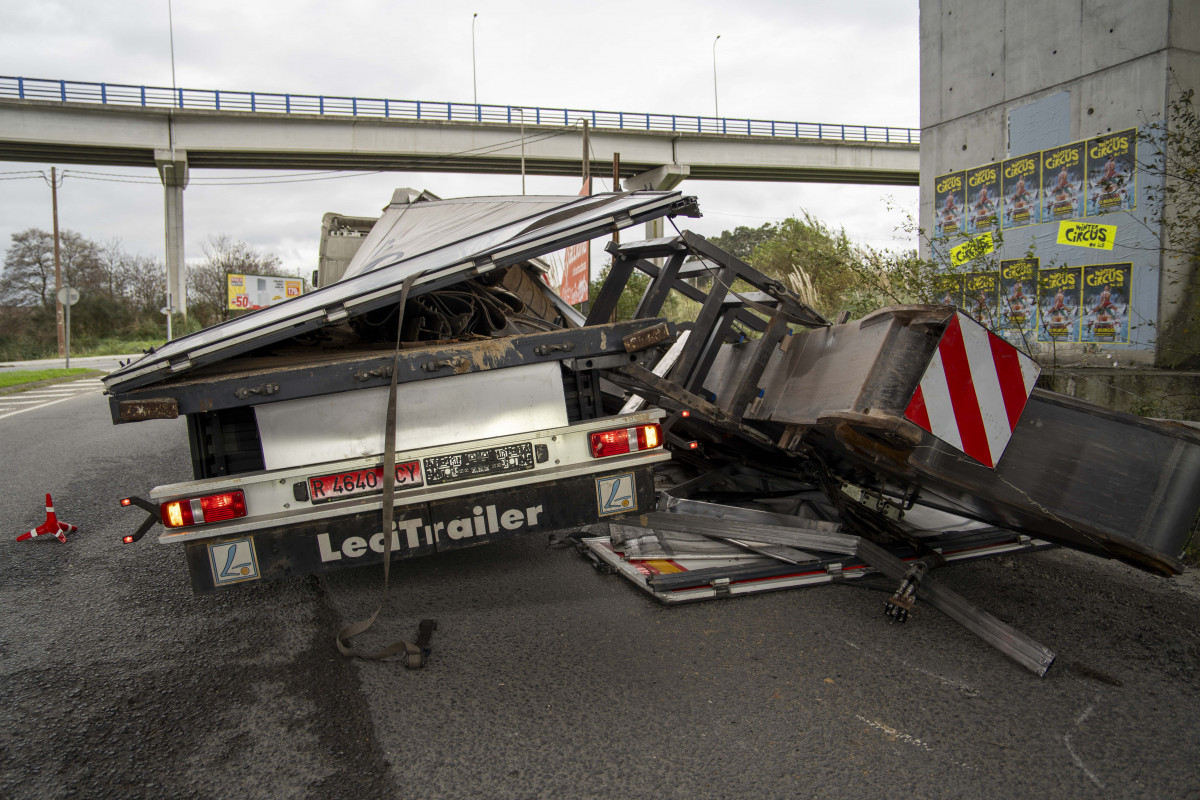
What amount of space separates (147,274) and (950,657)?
62.9 m

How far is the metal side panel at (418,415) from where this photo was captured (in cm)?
291

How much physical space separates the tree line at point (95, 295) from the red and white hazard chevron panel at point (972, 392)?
4604cm

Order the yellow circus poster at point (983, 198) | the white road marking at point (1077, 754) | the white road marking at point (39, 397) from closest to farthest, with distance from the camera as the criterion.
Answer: the white road marking at point (1077, 754)
the yellow circus poster at point (983, 198)
the white road marking at point (39, 397)

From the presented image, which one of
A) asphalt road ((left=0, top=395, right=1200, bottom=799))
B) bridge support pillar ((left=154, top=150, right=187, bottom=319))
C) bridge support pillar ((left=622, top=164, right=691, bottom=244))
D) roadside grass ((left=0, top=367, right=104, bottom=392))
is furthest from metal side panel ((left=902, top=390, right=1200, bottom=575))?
bridge support pillar ((left=154, top=150, right=187, bottom=319))

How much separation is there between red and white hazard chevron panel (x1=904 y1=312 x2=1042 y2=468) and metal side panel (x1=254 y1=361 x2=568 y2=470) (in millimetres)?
1526

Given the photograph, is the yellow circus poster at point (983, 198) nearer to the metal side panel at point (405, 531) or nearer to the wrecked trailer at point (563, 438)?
the wrecked trailer at point (563, 438)

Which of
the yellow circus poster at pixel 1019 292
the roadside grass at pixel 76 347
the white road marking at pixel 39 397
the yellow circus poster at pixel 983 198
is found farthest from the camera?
the roadside grass at pixel 76 347

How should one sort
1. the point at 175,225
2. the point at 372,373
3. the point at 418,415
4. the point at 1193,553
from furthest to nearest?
the point at 175,225 → the point at 1193,553 → the point at 418,415 → the point at 372,373

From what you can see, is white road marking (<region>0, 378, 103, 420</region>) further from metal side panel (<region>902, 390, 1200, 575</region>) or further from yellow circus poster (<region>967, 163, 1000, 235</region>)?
metal side panel (<region>902, 390, 1200, 575</region>)

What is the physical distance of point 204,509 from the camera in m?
2.79

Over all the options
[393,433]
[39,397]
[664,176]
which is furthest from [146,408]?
[664,176]

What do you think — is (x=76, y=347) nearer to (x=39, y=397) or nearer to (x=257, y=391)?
(x=39, y=397)

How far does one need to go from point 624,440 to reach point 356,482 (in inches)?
45.8

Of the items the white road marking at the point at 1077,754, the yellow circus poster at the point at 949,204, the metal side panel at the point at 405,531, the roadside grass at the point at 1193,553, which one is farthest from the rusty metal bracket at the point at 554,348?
the yellow circus poster at the point at 949,204
